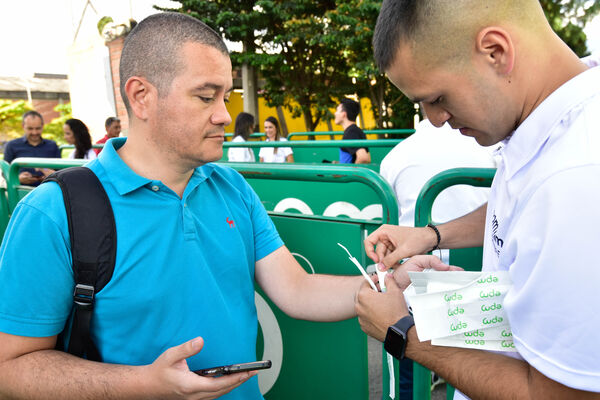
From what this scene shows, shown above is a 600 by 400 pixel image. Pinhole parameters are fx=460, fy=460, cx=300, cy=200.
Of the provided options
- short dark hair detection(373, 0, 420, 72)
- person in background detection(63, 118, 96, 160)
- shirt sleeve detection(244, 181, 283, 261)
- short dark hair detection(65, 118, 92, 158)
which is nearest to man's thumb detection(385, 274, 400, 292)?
shirt sleeve detection(244, 181, 283, 261)

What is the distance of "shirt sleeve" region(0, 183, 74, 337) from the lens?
1.34 metres

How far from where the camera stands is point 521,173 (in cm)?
115

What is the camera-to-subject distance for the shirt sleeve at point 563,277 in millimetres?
852

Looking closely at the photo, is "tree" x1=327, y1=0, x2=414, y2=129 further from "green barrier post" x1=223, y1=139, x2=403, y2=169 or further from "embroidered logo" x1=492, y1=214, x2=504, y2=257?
"embroidered logo" x1=492, y1=214, x2=504, y2=257

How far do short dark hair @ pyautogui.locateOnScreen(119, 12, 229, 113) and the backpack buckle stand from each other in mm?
689

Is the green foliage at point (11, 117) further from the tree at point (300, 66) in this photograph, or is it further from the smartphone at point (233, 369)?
the smartphone at point (233, 369)

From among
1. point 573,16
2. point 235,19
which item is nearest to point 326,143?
point 235,19

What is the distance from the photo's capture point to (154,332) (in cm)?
151

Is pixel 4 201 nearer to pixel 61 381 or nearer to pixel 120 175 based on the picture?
pixel 120 175

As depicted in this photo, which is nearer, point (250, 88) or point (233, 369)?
point (233, 369)

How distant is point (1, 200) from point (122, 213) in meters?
2.92

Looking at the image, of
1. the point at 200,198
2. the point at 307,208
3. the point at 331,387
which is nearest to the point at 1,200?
the point at 307,208

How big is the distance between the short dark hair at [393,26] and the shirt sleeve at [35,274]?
109cm

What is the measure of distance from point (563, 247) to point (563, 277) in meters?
0.06
